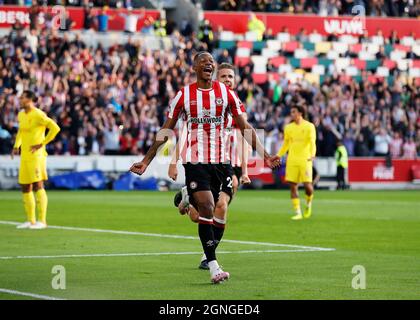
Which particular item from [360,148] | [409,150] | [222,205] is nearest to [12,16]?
[360,148]

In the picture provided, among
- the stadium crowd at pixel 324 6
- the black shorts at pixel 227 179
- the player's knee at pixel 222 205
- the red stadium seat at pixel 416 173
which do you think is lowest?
the red stadium seat at pixel 416 173

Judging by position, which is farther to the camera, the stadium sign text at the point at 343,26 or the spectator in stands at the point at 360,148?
the stadium sign text at the point at 343,26

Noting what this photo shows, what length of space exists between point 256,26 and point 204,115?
3606 cm

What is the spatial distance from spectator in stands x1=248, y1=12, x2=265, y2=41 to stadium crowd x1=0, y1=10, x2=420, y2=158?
2.78 m

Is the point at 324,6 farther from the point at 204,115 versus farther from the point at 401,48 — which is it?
the point at 204,115

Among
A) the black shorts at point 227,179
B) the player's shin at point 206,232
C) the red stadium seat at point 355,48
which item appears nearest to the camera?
the player's shin at point 206,232

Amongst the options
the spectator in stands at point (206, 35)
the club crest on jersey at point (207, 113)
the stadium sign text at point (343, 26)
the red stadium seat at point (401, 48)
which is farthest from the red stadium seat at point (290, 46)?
the club crest on jersey at point (207, 113)

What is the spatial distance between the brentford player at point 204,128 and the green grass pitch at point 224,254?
2.70 ft

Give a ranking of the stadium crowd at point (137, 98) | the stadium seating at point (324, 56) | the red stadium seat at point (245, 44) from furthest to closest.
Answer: the stadium seating at point (324, 56), the red stadium seat at point (245, 44), the stadium crowd at point (137, 98)

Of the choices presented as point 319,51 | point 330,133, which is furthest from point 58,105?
point 319,51

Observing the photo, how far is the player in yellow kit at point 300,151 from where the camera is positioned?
25.1 m

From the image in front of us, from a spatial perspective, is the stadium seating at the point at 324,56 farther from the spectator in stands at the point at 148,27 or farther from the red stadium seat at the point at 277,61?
the spectator in stands at the point at 148,27

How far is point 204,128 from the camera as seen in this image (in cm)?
1299
